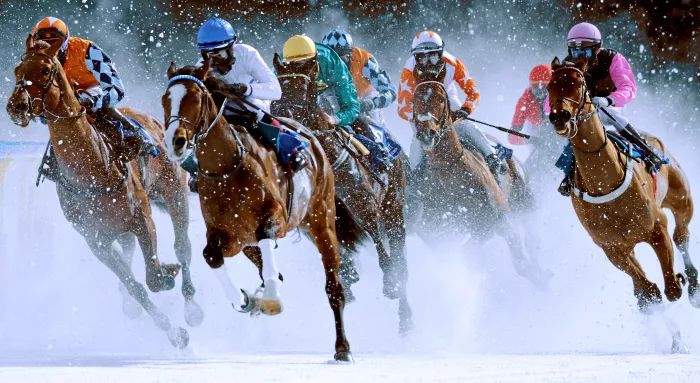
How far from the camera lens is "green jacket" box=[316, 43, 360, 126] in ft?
32.7

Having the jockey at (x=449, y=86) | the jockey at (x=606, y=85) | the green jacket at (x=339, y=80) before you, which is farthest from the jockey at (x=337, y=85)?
the jockey at (x=606, y=85)

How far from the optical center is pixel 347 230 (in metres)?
9.88

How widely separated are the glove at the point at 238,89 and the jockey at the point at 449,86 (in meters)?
2.95

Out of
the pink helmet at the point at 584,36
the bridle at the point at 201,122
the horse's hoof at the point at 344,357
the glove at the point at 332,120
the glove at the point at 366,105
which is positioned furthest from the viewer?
the glove at the point at 366,105

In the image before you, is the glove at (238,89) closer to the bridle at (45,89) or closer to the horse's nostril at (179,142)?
the horse's nostril at (179,142)

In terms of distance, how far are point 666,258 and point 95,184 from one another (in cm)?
429

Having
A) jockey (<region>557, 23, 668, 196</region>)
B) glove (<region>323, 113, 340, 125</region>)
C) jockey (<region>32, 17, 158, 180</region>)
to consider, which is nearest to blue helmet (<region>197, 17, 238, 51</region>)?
jockey (<region>32, 17, 158, 180</region>)

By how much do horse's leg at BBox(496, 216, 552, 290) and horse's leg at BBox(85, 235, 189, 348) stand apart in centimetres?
329

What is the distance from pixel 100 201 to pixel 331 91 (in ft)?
7.09

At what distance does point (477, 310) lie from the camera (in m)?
11.2

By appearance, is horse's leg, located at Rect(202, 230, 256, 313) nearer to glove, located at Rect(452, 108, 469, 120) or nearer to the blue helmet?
the blue helmet

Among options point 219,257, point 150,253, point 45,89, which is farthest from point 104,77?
point 219,257

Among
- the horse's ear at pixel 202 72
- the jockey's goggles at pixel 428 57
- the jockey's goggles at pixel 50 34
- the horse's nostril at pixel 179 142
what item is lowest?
the jockey's goggles at pixel 428 57

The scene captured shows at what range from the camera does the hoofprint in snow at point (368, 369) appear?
6.75 meters
